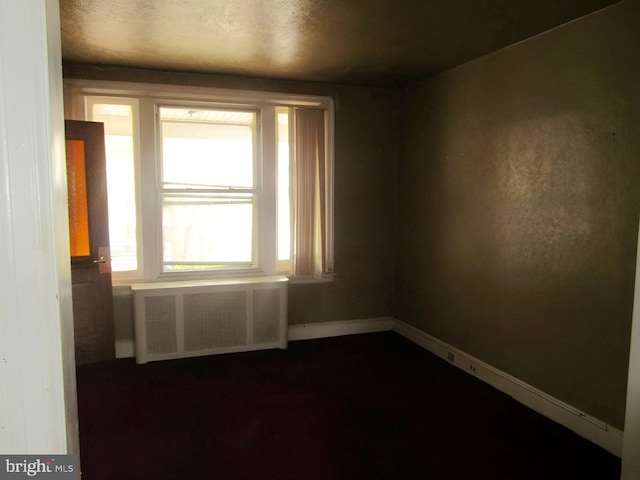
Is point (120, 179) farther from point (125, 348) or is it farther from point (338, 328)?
point (338, 328)

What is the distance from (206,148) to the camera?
162 inches

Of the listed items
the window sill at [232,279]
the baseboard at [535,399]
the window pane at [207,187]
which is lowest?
the baseboard at [535,399]

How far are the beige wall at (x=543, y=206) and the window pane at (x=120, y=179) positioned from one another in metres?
2.69

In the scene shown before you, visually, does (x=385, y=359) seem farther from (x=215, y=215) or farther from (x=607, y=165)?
(x=607, y=165)

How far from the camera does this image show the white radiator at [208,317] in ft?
12.3

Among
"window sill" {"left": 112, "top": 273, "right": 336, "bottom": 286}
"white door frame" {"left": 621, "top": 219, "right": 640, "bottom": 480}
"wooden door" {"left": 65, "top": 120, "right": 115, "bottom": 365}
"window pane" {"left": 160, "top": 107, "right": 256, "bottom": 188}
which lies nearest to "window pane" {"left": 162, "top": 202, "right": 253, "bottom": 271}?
"window sill" {"left": 112, "top": 273, "right": 336, "bottom": 286}

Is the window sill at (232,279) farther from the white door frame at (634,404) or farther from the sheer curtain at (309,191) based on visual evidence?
the white door frame at (634,404)

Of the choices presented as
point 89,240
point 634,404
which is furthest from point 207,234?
point 634,404

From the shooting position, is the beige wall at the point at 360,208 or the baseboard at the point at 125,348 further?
the beige wall at the point at 360,208

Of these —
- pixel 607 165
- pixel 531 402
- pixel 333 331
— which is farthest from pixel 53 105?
pixel 333 331

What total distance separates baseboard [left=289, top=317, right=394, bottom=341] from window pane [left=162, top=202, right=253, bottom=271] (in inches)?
33.9

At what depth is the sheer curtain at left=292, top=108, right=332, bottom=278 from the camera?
4203 millimetres

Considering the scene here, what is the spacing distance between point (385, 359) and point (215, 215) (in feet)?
6.74

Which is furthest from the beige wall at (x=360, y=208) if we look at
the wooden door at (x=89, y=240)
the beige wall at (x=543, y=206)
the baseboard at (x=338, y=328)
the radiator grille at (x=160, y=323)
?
the wooden door at (x=89, y=240)
